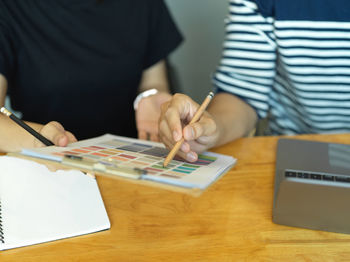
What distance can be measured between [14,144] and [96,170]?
260 mm

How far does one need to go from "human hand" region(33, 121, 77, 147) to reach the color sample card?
0.04 feet

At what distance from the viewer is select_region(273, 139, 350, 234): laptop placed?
441 millimetres

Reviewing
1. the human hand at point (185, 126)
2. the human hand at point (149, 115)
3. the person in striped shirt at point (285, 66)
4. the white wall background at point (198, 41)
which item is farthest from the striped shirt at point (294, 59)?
the white wall background at point (198, 41)

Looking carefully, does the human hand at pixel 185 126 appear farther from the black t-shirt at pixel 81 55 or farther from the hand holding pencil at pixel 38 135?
the black t-shirt at pixel 81 55

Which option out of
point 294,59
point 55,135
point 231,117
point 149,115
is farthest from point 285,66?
point 55,135

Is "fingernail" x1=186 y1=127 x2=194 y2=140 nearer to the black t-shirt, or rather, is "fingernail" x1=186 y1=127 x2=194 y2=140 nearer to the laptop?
the laptop

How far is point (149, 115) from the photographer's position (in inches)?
34.1

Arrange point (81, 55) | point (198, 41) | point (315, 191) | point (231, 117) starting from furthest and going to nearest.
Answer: point (198, 41)
point (81, 55)
point (231, 117)
point (315, 191)

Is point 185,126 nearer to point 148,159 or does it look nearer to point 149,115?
point 148,159

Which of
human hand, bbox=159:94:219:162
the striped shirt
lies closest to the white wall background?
the striped shirt

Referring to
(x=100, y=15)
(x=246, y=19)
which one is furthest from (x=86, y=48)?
(x=246, y=19)

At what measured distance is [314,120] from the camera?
0.91 meters

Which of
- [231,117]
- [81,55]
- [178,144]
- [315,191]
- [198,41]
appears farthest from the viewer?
[198,41]

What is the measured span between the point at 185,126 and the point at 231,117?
0.86 ft
